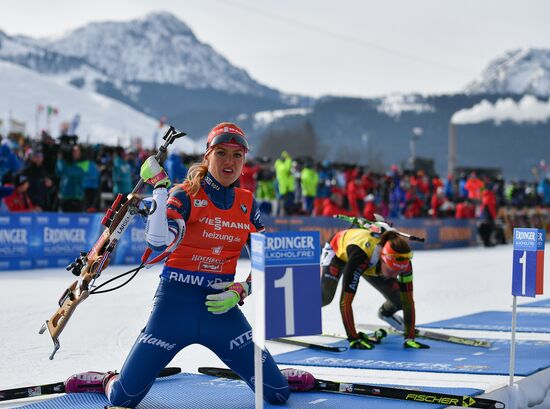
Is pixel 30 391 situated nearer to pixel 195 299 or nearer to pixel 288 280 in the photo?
pixel 195 299

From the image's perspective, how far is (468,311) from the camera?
12242 mm

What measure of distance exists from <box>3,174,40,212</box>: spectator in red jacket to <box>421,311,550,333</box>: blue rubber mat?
9.14 m

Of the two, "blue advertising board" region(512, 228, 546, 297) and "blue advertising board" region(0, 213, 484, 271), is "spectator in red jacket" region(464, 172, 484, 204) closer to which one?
"blue advertising board" region(0, 213, 484, 271)

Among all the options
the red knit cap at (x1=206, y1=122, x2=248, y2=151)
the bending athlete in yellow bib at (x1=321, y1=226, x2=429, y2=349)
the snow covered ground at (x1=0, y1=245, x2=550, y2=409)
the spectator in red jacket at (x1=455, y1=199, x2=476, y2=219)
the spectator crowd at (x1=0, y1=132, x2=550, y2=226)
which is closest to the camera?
the red knit cap at (x1=206, y1=122, x2=248, y2=151)

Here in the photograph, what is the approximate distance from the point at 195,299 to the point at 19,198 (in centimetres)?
1207

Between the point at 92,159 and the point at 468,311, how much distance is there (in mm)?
9691

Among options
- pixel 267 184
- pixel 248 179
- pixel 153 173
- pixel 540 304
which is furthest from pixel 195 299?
pixel 267 184

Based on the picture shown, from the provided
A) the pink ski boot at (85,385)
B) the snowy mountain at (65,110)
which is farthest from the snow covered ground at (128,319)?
the snowy mountain at (65,110)

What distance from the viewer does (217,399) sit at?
5.97 m

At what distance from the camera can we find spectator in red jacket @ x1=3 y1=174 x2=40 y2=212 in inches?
653

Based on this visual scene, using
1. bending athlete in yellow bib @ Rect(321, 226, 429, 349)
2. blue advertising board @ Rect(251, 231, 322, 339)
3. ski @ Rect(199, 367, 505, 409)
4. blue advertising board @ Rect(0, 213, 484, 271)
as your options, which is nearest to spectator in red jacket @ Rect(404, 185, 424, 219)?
blue advertising board @ Rect(0, 213, 484, 271)

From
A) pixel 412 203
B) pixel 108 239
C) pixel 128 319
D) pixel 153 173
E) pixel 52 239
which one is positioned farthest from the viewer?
pixel 412 203

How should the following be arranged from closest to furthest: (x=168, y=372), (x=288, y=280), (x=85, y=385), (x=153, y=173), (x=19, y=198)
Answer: (x=288, y=280), (x=153, y=173), (x=85, y=385), (x=168, y=372), (x=19, y=198)

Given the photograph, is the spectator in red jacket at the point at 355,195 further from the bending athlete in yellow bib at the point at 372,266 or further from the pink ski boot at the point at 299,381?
the pink ski boot at the point at 299,381
